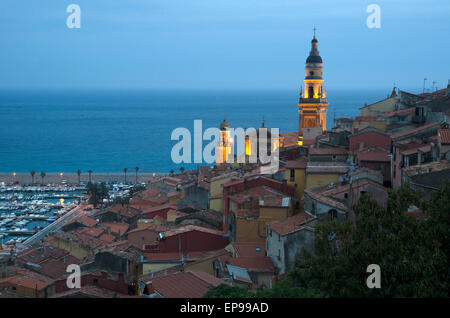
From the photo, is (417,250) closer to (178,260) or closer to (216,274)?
(216,274)

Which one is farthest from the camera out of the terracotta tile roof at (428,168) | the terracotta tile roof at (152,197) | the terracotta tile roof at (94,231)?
the terracotta tile roof at (152,197)

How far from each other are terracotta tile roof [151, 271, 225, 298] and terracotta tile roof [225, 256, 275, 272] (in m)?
2.02

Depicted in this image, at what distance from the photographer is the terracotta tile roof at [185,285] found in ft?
44.5

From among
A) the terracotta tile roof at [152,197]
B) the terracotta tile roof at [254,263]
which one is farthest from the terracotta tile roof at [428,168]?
the terracotta tile roof at [152,197]

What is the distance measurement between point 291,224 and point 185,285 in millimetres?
4455

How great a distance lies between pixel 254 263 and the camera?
670 inches

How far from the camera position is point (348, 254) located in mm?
10758

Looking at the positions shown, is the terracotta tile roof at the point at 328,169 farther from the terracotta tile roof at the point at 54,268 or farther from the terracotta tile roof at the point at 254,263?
the terracotta tile roof at the point at 54,268

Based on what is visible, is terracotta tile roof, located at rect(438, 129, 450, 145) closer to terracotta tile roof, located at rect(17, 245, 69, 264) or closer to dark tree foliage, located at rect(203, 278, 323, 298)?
dark tree foliage, located at rect(203, 278, 323, 298)

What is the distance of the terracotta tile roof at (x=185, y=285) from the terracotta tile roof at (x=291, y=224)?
117 inches

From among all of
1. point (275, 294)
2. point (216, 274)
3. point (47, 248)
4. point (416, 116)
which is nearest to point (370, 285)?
point (275, 294)

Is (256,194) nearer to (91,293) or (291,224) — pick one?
(291,224)

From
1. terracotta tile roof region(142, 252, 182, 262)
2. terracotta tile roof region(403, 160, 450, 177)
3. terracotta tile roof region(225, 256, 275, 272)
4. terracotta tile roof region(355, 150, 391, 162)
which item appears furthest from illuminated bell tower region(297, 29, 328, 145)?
terracotta tile roof region(225, 256, 275, 272)

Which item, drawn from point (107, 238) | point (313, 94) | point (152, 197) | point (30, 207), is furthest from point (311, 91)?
point (30, 207)
